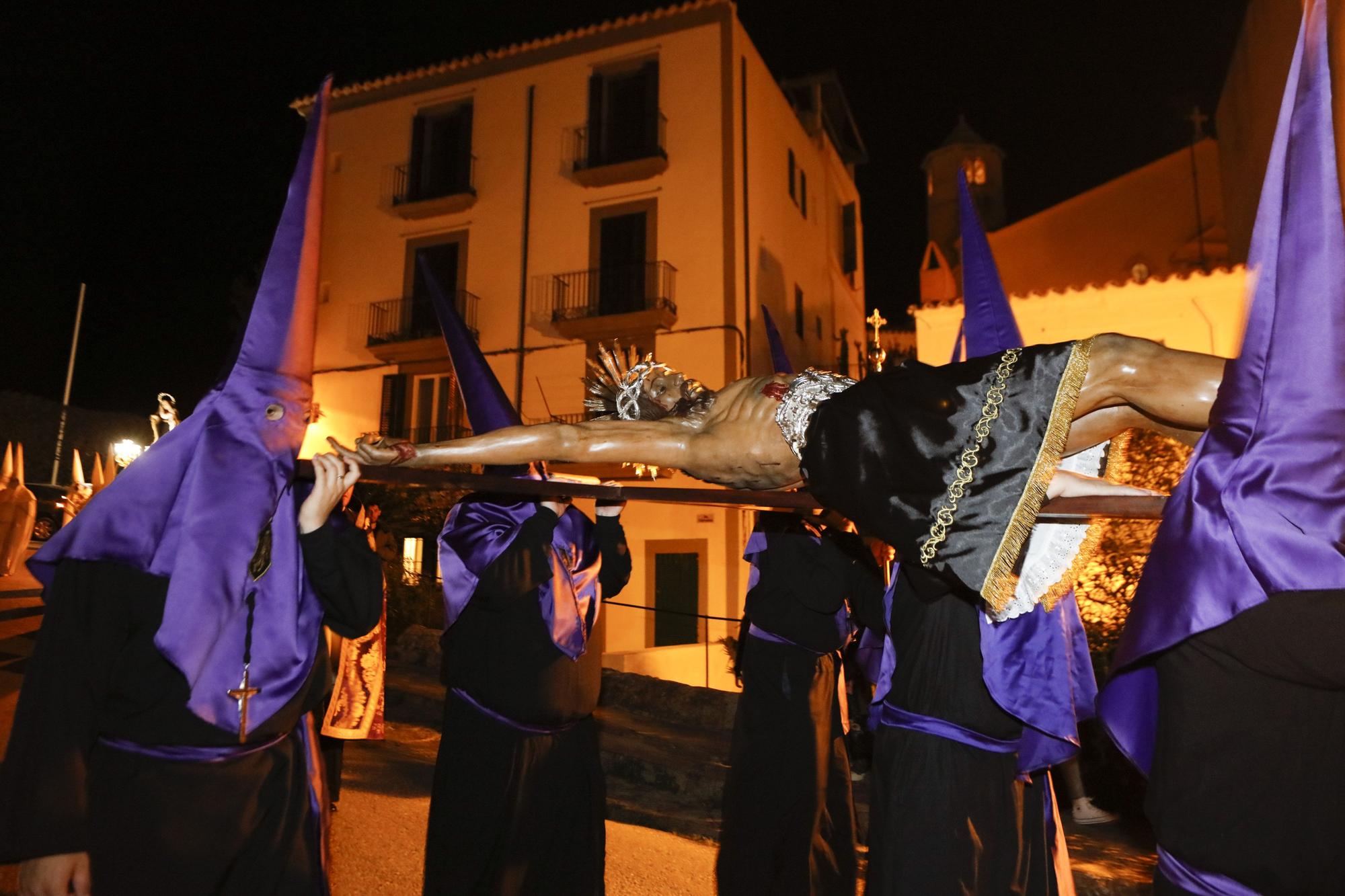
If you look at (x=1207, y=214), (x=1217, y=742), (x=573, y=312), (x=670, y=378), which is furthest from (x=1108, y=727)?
(x=1207, y=214)

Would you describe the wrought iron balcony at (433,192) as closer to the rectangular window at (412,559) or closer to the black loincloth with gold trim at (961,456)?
the rectangular window at (412,559)

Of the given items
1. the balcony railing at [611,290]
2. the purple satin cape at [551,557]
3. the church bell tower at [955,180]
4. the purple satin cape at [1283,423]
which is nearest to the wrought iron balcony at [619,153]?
the balcony railing at [611,290]

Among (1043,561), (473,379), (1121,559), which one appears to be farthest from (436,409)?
(1043,561)

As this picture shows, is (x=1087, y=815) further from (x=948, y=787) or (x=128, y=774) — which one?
(x=128, y=774)

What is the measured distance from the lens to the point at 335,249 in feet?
56.6

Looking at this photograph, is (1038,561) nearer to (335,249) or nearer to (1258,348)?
(1258,348)

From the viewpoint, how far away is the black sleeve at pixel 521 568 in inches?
138

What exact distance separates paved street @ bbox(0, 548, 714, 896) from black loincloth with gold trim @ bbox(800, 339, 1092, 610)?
295 centimetres

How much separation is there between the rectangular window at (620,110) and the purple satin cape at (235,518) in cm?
1320

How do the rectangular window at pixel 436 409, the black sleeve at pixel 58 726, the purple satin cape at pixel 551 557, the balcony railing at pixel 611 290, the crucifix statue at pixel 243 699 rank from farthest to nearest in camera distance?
1. the rectangular window at pixel 436 409
2. the balcony railing at pixel 611 290
3. the purple satin cape at pixel 551 557
4. the crucifix statue at pixel 243 699
5. the black sleeve at pixel 58 726

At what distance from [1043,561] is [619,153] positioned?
44.8 feet

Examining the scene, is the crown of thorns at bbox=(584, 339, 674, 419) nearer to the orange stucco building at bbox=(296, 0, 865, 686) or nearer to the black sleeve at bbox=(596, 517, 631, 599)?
the black sleeve at bbox=(596, 517, 631, 599)

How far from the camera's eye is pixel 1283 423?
1642 millimetres

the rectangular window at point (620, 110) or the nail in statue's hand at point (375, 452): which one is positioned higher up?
the rectangular window at point (620, 110)
